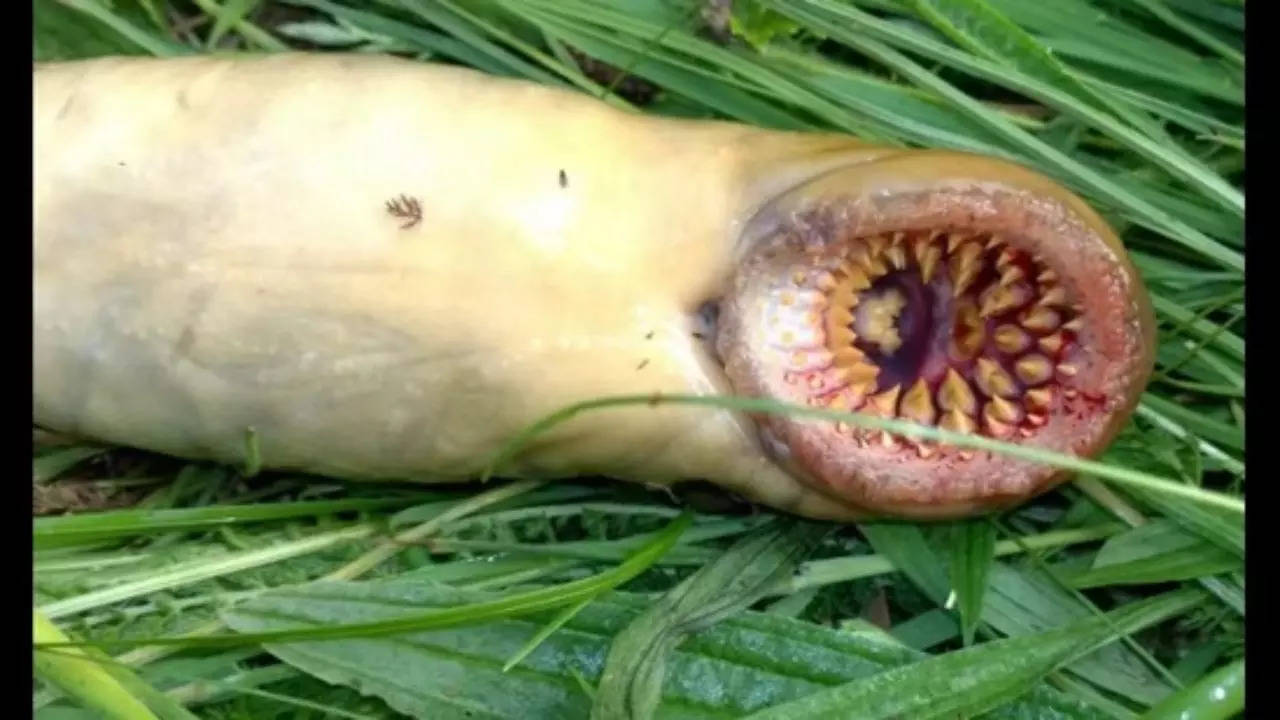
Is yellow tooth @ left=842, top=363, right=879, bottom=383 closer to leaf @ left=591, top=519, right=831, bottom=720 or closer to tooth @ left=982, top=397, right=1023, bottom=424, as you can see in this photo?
tooth @ left=982, top=397, right=1023, bottom=424

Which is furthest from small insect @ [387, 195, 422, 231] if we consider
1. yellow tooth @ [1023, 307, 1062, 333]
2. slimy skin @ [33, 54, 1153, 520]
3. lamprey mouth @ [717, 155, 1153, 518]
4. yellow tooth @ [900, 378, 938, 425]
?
yellow tooth @ [1023, 307, 1062, 333]

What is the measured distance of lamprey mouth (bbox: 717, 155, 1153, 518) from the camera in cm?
155

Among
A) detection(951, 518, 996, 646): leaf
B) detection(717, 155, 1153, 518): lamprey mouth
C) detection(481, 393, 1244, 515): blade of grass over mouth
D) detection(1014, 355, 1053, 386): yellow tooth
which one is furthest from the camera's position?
detection(951, 518, 996, 646): leaf

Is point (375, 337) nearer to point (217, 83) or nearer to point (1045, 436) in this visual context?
point (217, 83)

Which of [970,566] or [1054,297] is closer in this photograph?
[1054,297]

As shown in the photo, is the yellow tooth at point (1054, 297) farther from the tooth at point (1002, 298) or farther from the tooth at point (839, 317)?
the tooth at point (839, 317)

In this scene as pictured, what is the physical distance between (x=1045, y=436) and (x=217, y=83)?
1.00 meters

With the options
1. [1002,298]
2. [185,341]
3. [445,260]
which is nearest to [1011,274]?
[1002,298]

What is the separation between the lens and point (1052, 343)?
5.41 ft

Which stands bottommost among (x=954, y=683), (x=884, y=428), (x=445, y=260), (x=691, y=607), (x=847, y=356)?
(x=954, y=683)

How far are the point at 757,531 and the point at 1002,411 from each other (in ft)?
1.17

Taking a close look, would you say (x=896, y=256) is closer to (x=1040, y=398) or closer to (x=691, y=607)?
(x=1040, y=398)

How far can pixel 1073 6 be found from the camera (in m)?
1.88

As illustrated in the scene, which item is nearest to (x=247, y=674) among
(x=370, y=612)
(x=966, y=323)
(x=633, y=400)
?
(x=370, y=612)
